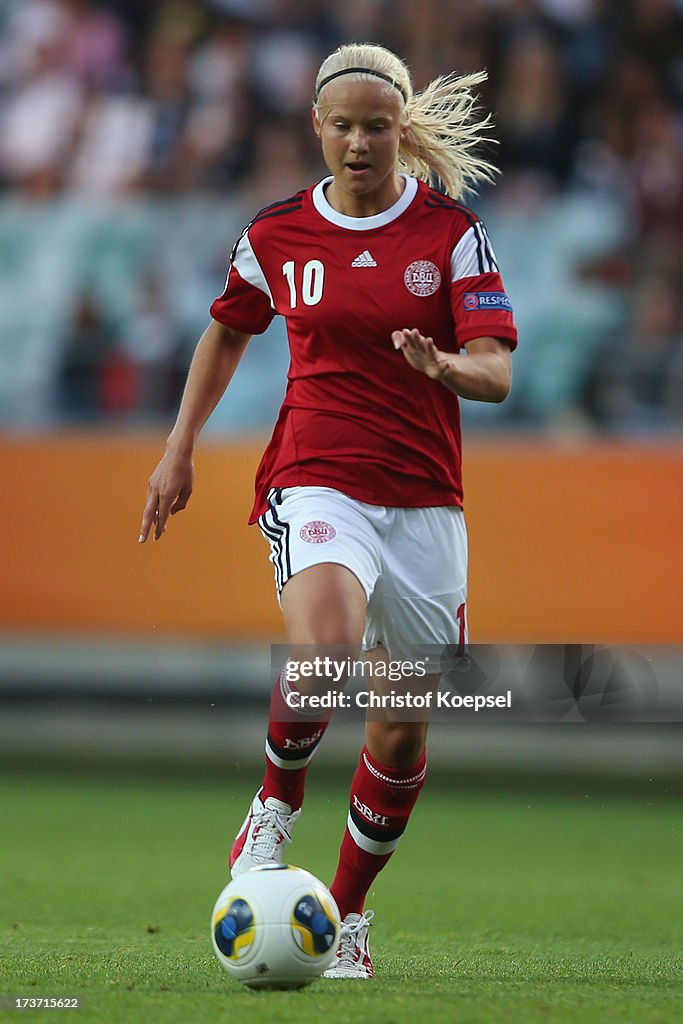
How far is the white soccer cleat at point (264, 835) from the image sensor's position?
4172 mm

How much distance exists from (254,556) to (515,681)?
1861 mm

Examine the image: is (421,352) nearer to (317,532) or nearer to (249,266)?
(317,532)

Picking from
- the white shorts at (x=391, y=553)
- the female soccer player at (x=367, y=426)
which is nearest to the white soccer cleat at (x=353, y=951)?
the female soccer player at (x=367, y=426)

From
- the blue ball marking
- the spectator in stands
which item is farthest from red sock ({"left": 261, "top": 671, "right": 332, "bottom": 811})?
the spectator in stands

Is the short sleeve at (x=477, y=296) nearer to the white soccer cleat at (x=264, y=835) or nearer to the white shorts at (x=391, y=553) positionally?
the white shorts at (x=391, y=553)

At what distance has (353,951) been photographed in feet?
14.1

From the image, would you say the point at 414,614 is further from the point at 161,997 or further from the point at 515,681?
the point at 515,681

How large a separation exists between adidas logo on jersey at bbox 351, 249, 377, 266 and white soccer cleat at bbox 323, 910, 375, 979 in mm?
1808

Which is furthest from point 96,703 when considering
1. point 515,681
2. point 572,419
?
point 572,419

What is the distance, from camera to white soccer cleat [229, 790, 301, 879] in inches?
164

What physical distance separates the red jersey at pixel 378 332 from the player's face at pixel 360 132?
0.14m

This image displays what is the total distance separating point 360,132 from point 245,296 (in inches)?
25.5

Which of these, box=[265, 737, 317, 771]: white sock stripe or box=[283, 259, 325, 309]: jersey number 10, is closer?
box=[265, 737, 317, 771]: white sock stripe

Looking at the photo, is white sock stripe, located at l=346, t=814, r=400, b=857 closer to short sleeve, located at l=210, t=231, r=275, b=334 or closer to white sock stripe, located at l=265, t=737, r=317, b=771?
white sock stripe, located at l=265, t=737, r=317, b=771
